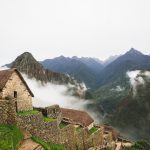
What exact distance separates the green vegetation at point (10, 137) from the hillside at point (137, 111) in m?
101

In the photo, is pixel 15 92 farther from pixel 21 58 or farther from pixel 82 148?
pixel 21 58

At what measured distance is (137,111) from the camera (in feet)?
525

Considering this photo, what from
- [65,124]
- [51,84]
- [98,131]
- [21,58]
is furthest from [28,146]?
[51,84]

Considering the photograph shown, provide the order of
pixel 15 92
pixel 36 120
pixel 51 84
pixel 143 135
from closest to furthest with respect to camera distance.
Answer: pixel 36 120
pixel 15 92
pixel 143 135
pixel 51 84

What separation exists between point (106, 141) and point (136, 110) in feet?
367

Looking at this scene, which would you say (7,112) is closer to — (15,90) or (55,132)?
(15,90)

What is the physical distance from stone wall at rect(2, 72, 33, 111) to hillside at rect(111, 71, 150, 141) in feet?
311

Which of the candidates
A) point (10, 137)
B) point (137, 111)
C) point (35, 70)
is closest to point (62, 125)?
point (10, 137)

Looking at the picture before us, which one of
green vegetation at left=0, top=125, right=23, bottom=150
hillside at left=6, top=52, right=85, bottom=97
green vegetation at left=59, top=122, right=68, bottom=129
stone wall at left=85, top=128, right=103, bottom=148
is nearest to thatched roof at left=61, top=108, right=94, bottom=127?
stone wall at left=85, top=128, right=103, bottom=148

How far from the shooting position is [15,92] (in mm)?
34094

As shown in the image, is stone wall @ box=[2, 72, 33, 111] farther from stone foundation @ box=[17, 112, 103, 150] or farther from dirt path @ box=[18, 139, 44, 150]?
dirt path @ box=[18, 139, 44, 150]

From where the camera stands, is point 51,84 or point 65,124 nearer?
point 65,124

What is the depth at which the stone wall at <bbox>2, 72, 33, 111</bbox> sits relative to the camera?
32.7m

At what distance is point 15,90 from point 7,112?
499cm
